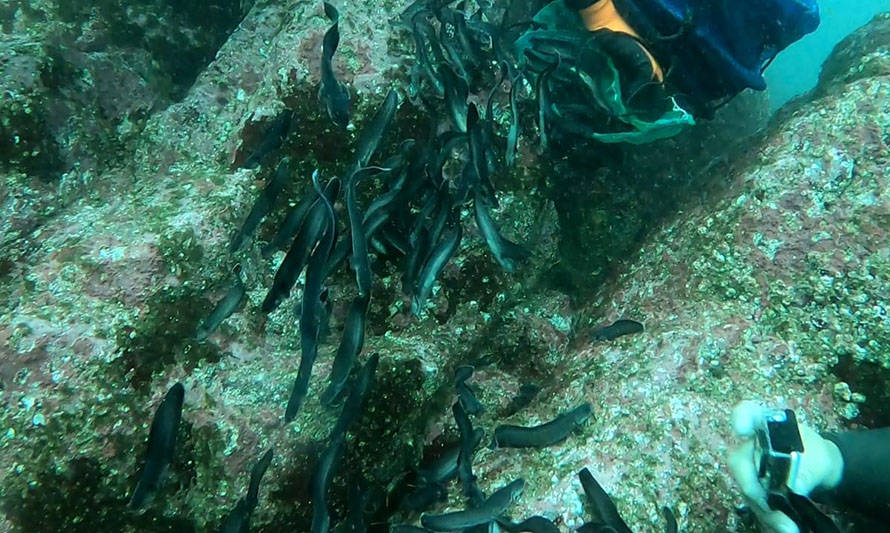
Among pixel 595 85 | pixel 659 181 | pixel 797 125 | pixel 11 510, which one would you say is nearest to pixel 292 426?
pixel 11 510

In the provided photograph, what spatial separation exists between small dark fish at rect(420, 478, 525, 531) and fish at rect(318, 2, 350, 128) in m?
2.46

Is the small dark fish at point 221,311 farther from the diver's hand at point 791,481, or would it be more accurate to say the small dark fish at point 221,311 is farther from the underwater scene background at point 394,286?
the diver's hand at point 791,481

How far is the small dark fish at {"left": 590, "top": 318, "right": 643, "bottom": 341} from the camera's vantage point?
3354 mm

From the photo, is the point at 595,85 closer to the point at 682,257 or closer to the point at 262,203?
the point at 682,257

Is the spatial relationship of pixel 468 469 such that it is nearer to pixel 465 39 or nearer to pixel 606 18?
pixel 465 39

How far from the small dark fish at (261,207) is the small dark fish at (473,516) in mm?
A: 1887

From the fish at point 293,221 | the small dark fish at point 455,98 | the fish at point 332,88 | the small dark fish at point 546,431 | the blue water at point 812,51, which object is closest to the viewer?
the small dark fish at point 546,431

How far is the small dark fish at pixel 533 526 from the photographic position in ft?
8.45

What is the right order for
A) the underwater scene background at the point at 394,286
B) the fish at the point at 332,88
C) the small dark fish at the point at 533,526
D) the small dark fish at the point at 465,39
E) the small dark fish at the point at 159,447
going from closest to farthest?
the small dark fish at the point at 159,447 → the small dark fish at the point at 533,526 → the underwater scene background at the point at 394,286 → the fish at the point at 332,88 → the small dark fish at the point at 465,39

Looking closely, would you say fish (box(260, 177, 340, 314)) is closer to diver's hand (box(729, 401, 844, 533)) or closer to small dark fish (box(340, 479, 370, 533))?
small dark fish (box(340, 479, 370, 533))

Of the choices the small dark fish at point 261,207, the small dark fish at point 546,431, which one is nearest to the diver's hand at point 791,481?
the small dark fish at point 546,431

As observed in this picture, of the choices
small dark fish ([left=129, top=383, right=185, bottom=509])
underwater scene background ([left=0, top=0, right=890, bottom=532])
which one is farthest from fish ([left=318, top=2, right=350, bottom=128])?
small dark fish ([left=129, top=383, right=185, bottom=509])

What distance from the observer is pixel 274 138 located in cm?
330

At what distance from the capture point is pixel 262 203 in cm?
314
